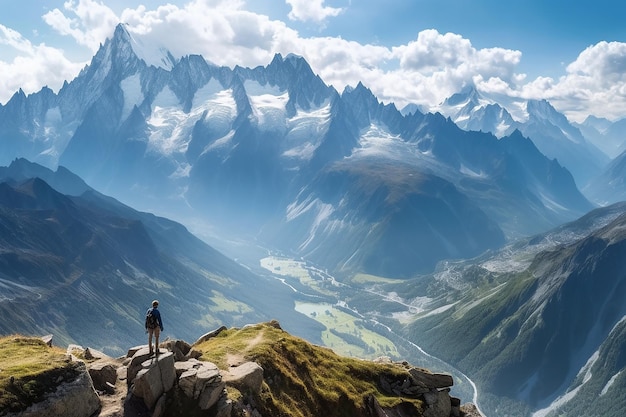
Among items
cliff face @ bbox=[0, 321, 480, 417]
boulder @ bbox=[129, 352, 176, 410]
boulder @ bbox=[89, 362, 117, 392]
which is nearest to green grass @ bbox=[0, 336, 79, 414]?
cliff face @ bbox=[0, 321, 480, 417]

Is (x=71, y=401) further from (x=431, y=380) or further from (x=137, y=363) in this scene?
(x=431, y=380)

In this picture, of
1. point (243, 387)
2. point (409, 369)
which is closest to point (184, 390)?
point (243, 387)

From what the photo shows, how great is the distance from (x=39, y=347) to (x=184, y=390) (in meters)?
19.9

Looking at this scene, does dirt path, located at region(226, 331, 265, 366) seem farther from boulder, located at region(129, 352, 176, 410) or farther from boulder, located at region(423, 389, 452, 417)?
boulder, located at region(423, 389, 452, 417)

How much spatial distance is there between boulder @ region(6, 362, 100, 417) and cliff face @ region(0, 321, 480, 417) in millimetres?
94

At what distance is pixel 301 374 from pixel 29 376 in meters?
33.3

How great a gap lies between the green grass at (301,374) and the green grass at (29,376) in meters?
17.7

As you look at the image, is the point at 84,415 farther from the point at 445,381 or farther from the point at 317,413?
the point at 445,381

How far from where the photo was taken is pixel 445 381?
76375 mm

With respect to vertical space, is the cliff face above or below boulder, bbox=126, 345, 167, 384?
below

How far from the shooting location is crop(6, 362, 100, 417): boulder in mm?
42000

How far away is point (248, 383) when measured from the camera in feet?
184

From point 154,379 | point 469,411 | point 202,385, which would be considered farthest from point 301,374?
point 469,411

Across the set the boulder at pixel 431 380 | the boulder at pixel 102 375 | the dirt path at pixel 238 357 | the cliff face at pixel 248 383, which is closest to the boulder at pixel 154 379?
the cliff face at pixel 248 383
